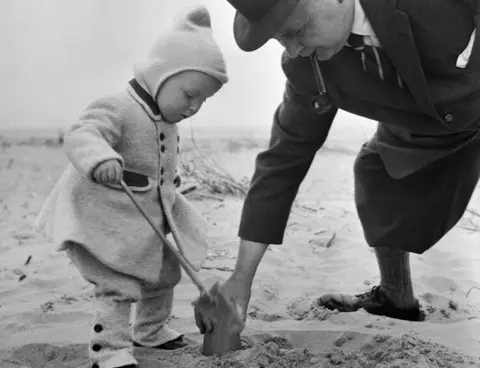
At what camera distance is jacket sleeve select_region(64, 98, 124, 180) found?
1350 mm

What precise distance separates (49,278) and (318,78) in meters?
1.40

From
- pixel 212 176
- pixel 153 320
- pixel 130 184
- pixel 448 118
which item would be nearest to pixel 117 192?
pixel 130 184

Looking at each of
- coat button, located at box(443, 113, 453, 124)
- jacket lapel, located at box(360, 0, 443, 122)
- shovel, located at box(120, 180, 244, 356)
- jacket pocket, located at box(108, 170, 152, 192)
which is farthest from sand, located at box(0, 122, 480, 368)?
jacket lapel, located at box(360, 0, 443, 122)

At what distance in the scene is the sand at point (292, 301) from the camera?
1.56m

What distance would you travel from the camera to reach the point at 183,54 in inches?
57.9

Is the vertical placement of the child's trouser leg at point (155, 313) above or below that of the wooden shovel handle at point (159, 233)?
below

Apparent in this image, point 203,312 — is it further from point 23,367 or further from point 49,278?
point 49,278

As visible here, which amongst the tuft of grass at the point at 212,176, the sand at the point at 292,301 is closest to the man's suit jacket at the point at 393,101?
the sand at the point at 292,301

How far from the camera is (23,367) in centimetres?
155

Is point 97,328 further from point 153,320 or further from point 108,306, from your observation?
point 153,320

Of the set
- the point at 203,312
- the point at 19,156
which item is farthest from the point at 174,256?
the point at 19,156

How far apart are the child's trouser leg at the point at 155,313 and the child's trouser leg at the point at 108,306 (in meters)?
0.12

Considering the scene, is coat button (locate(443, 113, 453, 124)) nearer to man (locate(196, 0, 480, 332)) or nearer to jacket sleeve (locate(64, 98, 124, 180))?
man (locate(196, 0, 480, 332))

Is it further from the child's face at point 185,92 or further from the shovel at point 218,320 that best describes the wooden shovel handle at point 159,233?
the child's face at point 185,92
